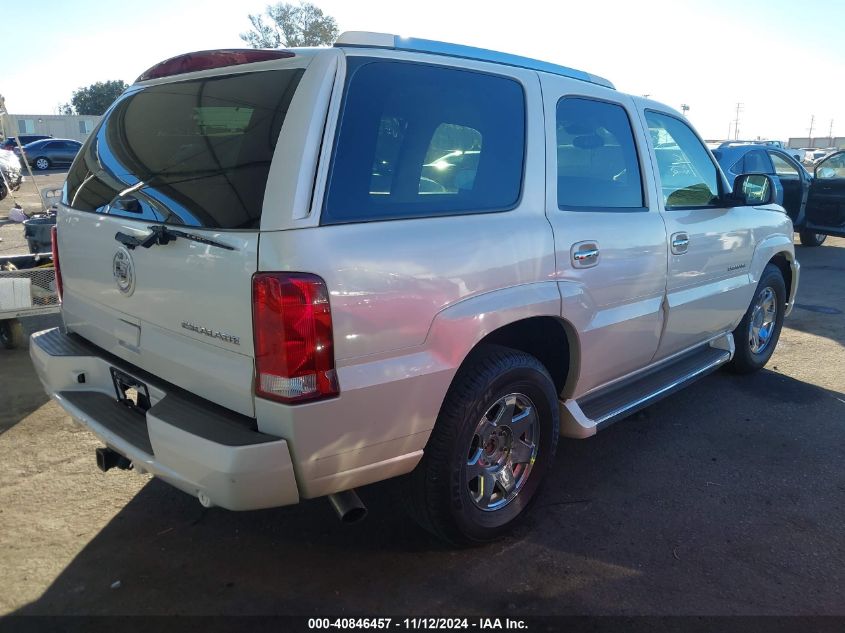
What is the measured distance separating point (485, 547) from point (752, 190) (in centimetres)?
308

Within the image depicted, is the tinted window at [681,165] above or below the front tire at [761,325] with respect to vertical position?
above

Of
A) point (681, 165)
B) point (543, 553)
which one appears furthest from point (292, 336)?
point (681, 165)

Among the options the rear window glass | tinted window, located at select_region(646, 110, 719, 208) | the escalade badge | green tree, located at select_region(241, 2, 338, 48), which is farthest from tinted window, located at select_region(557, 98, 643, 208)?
green tree, located at select_region(241, 2, 338, 48)

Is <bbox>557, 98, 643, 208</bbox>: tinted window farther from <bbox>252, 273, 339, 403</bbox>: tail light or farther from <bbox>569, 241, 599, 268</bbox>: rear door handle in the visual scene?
<bbox>252, 273, 339, 403</bbox>: tail light

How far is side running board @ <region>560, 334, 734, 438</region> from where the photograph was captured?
10.8ft

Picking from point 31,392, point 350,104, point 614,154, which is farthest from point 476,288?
point 31,392

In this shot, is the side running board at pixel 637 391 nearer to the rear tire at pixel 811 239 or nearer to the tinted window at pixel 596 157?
the tinted window at pixel 596 157

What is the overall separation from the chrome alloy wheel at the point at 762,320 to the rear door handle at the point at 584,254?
2449 millimetres

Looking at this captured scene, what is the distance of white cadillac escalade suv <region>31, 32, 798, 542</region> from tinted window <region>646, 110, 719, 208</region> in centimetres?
25

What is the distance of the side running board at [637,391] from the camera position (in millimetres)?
3293

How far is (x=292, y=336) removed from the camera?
2127mm

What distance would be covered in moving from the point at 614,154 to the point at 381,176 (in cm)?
168

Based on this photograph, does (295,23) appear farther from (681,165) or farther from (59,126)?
(681,165)

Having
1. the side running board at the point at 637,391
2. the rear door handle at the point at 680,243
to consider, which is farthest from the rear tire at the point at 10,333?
the rear door handle at the point at 680,243
